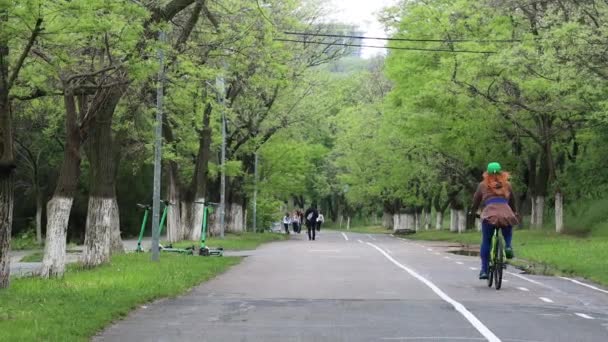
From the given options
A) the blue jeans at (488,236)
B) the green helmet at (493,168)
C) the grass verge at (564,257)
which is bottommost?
the grass verge at (564,257)

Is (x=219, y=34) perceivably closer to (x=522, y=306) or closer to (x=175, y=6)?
(x=175, y=6)

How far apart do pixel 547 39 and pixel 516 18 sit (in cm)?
1018

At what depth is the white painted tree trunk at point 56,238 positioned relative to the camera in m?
16.8

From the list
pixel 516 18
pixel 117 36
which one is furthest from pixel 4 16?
pixel 516 18

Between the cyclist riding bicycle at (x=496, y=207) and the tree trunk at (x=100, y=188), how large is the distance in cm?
879

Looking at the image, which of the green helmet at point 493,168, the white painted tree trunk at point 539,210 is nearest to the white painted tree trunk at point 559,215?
the white painted tree trunk at point 539,210

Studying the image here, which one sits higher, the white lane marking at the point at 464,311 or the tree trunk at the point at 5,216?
the tree trunk at the point at 5,216

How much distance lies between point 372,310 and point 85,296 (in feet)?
13.7

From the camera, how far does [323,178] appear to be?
8469 cm

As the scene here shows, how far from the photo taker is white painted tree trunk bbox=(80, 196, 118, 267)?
19.7 metres

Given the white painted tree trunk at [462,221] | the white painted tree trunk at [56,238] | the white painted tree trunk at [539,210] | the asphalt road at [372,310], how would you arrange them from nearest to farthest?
the asphalt road at [372,310], the white painted tree trunk at [56,238], the white painted tree trunk at [539,210], the white painted tree trunk at [462,221]

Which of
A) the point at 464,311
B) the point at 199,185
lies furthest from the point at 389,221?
the point at 464,311

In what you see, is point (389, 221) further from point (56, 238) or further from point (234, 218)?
point (56, 238)

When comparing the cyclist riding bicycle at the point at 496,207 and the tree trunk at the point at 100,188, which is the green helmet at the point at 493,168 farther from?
the tree trunk at the point at 100,188
